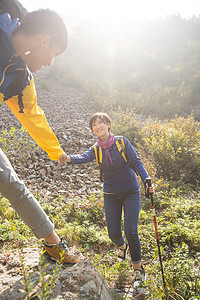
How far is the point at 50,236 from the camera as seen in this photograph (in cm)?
177

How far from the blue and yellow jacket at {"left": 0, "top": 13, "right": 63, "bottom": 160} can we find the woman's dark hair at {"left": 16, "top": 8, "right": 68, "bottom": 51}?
83 millimetres

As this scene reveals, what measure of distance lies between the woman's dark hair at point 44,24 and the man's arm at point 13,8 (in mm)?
136

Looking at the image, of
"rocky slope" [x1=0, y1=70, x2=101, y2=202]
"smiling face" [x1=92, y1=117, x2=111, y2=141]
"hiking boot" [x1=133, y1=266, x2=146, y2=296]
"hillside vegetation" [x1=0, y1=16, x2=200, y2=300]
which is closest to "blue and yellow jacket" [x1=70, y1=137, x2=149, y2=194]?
"smiling face" [x1=92, y1=117, x2=111, y2=141]

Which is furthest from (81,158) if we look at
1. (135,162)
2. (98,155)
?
(135,162)

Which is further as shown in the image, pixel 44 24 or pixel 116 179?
pixel 116 179

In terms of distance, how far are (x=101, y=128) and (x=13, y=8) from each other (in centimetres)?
165

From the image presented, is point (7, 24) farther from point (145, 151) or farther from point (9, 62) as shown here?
point (145, 151)

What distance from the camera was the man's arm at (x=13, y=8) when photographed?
5.32 feet

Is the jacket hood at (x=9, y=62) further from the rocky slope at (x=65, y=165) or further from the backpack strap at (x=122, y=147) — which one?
the rocky slope at (x=65, y=165)

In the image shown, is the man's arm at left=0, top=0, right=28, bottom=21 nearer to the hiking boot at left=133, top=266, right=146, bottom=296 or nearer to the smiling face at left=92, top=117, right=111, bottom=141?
the smiling face at left=92, top=117, right=111, bottom=141

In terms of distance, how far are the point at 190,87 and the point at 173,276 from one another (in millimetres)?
12996

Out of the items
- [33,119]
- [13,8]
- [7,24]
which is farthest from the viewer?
[33,119]

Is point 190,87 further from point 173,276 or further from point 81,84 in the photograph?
point 173,276

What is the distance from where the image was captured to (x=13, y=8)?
169 cm
